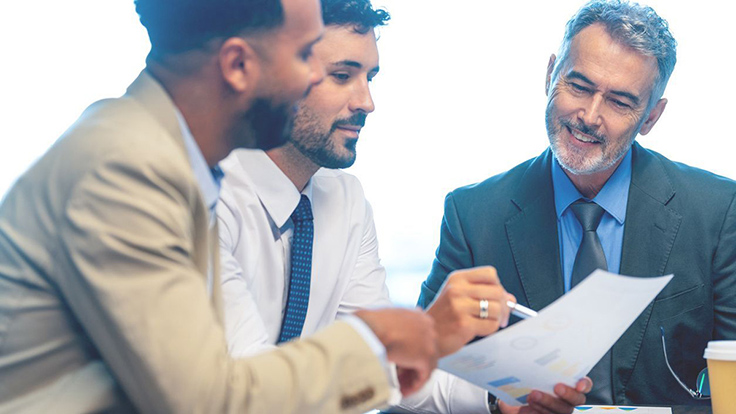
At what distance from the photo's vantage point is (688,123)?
368 cm

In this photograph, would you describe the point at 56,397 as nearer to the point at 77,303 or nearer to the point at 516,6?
the point at 77,303

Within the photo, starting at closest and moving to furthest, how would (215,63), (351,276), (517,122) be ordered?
(215,63) → (351,276) → (517,122)

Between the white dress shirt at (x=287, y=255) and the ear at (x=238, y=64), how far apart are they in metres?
0.67

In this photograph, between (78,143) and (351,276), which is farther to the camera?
(351,276)

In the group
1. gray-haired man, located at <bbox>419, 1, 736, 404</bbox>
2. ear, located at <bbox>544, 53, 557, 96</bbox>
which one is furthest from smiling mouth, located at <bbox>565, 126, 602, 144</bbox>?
ear, located at <bbox>544, 53, 557, 96</bbox>

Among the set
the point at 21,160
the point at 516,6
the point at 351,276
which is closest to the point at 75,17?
the point at 21,160

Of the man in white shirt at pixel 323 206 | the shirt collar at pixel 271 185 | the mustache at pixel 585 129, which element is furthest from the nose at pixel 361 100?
the mustache at pixel 585 129

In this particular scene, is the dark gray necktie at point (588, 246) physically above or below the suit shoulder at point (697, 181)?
below

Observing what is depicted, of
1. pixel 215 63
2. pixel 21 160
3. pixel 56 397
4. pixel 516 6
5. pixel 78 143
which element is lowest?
pixel 21 160

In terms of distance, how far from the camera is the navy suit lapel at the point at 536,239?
89.7 inches

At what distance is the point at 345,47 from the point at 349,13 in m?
0.10

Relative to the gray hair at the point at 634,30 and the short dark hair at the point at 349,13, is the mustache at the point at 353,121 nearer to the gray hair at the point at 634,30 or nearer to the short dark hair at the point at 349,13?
the short dark hair at the point at 349,13

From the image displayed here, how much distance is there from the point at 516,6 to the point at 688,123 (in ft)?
3.29

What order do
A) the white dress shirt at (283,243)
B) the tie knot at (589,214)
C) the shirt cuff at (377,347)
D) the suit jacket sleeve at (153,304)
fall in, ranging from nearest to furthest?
the suit jacket sleeve at (153,304) → the shirt cuff at (377,347) → the white dress shirt at (283,243) → the tie knot at (589,214)
